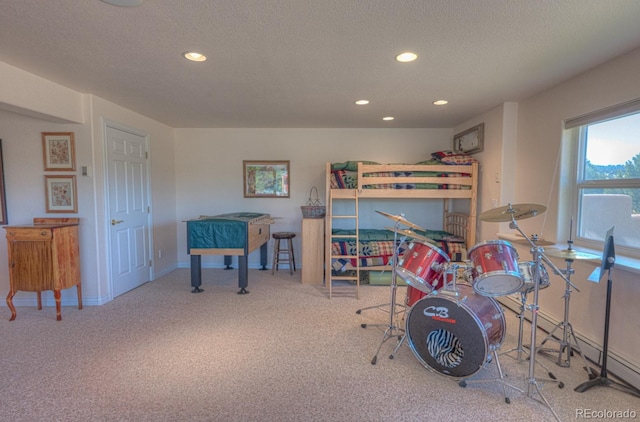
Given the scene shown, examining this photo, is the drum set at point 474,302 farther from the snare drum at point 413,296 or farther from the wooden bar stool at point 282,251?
the wooden bar stool at point 282,251

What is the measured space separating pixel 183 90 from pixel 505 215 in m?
3.14

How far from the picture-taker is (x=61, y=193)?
349 cm

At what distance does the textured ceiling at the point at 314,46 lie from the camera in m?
1.76

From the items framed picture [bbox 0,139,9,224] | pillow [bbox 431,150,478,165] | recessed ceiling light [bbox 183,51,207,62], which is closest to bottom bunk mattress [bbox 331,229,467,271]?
pillow [bbox 431,150,478,165]

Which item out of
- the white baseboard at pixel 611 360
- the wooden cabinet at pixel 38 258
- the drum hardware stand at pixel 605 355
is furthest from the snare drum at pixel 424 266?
the wooden cabinet at pixel 38 258

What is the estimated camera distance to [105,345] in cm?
269

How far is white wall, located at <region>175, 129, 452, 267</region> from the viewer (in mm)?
5180

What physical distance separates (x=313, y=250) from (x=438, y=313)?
252 centimetres

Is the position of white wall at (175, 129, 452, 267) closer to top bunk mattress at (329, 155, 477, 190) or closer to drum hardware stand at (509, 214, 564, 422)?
top bunk mattress at (329, 155, 477, 190)

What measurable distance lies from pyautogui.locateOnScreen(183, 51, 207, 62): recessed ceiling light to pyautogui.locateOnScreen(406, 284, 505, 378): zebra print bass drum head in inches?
96.6

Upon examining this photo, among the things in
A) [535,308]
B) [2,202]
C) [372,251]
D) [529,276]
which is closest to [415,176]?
[372,251]

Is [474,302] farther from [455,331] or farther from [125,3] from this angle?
[125,3]

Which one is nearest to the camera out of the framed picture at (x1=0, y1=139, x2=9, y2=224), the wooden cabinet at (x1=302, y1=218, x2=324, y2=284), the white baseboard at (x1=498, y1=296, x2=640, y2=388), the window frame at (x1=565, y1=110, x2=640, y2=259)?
the white baseboard at (x1=498, y1=296, x2=640, y2=388)

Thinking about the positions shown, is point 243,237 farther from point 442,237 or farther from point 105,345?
point 442,237
